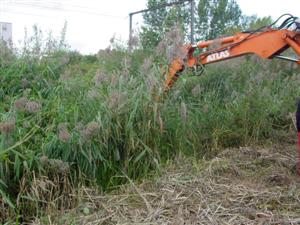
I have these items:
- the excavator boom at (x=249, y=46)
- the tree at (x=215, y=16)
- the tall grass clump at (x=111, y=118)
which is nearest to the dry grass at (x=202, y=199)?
the tall grass clump at (x=111, y=118)

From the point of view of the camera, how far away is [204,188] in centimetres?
314

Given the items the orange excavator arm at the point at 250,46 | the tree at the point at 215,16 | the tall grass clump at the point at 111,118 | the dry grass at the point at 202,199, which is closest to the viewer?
the dry grass at the point at 202,199

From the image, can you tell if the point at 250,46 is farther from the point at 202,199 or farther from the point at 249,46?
the point at 202,199

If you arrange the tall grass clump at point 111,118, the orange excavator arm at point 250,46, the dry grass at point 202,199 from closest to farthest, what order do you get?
the dry grass at point 202,199, the tall grass clump at point 111,118, the orange excavator arm at point 250,46

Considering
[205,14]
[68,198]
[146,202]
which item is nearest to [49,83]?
[68,198]

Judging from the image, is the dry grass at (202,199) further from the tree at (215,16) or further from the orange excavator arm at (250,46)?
the tree at (215,16)

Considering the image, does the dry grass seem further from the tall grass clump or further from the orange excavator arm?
the orange excavator arm

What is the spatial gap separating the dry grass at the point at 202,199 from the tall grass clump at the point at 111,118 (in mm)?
240

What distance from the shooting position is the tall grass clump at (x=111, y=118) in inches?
124

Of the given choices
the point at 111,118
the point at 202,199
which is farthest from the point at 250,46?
the point at 202,199

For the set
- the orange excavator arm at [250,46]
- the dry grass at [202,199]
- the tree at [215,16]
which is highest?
the tree at [215,16]

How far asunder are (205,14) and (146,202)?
18617 millimetres

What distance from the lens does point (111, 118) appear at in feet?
11.5

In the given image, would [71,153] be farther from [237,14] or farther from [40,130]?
[237,14]
